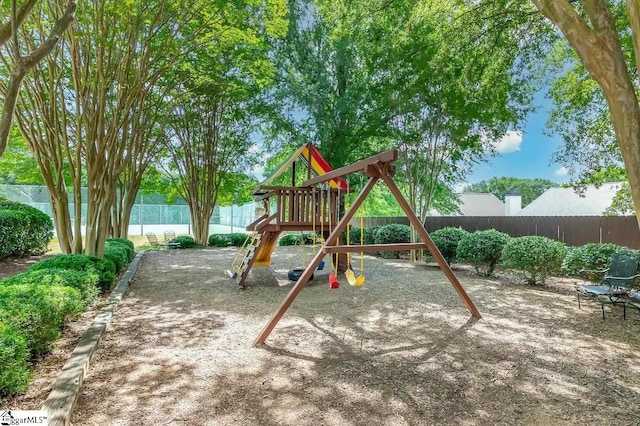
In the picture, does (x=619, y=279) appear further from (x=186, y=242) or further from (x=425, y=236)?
(x=186, y=242)

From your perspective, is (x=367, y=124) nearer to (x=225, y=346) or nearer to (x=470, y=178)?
(x=470, y=178)

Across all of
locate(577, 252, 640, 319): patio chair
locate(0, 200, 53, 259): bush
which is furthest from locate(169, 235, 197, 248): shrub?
locate(577, 252, 640, 319): patio chair

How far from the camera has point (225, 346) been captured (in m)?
3.62

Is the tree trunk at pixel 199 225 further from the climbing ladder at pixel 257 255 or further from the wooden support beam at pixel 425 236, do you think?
the wooden support beam at pixel 425 236

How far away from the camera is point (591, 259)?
6.05m

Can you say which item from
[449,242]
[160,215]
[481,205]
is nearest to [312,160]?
[449,242]

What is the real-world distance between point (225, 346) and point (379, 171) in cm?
266

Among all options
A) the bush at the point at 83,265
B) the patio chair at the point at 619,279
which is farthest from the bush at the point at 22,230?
the patio chair at the point at 619,279

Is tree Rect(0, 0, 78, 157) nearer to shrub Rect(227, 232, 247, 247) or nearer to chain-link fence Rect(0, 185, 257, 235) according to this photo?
shrub Rect(227, 232, 247, 247)

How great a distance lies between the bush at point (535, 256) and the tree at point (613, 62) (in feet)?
16.0

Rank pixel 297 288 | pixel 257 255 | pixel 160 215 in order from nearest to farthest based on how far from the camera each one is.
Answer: pixel 297 288
pixel 257 255
pixel 160 215

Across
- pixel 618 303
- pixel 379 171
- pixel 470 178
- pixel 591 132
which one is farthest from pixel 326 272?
pixel 470 178

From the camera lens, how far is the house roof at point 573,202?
18.2 metres

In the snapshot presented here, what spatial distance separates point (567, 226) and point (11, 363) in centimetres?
1322
